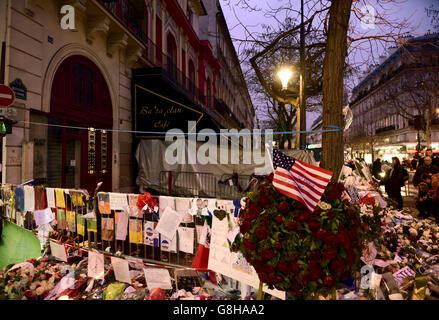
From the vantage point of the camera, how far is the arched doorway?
704 cm

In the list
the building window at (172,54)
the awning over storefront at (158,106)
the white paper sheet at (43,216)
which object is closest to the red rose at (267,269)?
the white paper sheet at (43,216)

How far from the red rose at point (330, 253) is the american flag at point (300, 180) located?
291 mm

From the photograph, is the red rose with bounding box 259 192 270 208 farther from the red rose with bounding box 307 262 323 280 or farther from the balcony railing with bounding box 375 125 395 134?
the balcony railing with bounding box 375 125 395 134

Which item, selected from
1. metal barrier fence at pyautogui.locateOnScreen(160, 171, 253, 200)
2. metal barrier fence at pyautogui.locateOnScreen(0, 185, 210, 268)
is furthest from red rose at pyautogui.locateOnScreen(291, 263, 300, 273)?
metal barrier fence at pyautogui.locateOnScreen(160, 171, 253, 200)

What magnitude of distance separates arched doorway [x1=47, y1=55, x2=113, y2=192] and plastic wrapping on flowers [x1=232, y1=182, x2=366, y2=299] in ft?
21.1

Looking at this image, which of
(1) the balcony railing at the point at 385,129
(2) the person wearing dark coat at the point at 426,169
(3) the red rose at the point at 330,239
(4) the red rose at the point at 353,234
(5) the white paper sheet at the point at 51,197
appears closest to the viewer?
(3) the red rose at the point at 330,239

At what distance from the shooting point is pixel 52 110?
6770 mm

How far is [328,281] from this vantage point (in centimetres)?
173

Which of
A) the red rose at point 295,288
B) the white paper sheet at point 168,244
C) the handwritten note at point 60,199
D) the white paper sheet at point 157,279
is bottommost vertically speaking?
the white paper sheet at point 157,279

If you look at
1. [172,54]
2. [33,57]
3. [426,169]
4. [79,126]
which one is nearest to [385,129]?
[426,169]

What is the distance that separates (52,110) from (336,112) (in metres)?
7.15

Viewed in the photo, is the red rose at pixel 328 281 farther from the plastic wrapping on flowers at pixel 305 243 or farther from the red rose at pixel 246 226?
the red rose at pixel 246 226

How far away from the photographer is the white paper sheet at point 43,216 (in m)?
3.87
